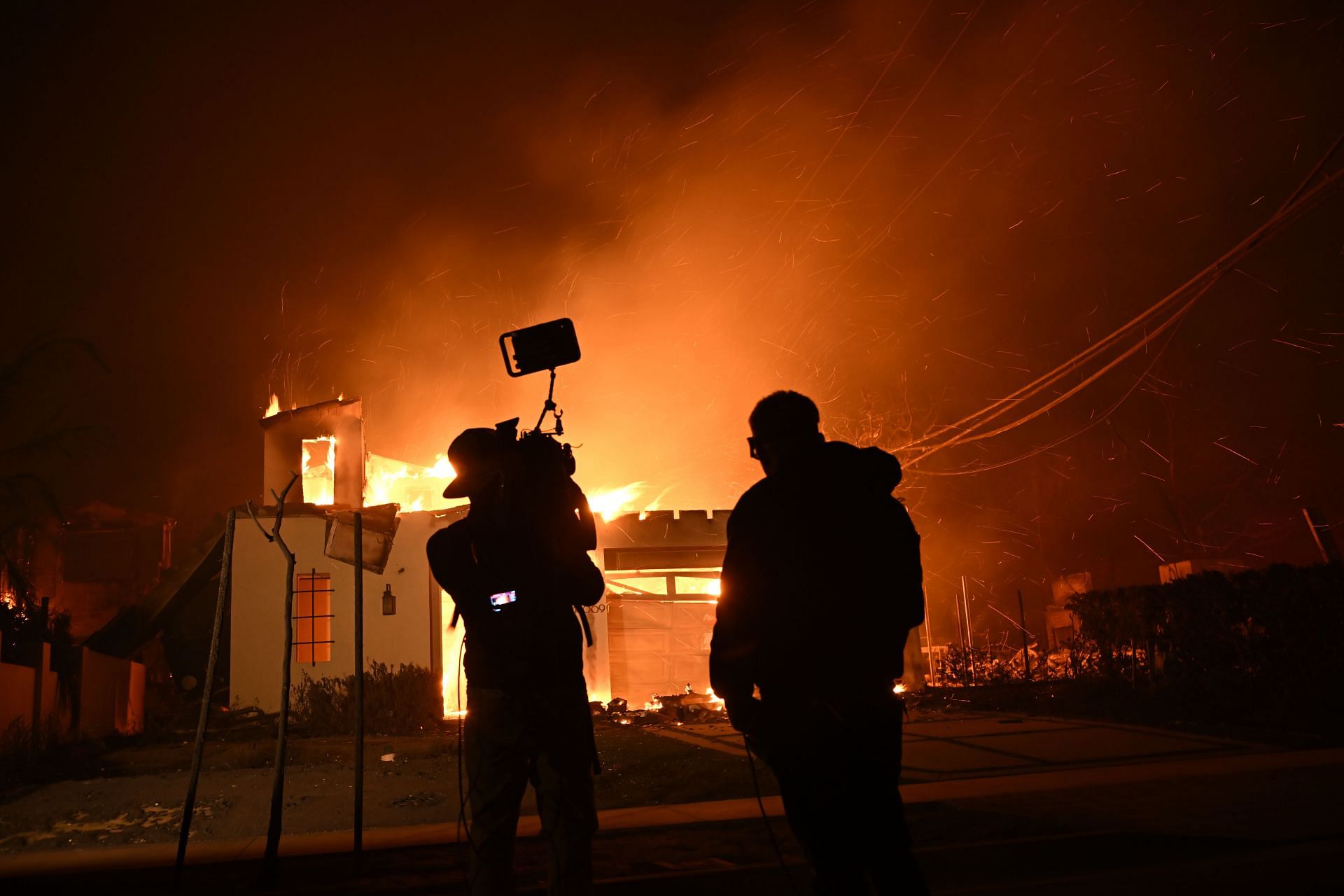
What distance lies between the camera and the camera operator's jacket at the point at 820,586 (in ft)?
8.51

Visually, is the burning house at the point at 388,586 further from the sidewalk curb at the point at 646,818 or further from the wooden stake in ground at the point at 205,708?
the wooden stake in ground at the point at 205,708

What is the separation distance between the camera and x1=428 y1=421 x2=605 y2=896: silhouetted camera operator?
10.8 ft

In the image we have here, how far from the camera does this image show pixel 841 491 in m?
2.70

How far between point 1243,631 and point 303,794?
10920mm

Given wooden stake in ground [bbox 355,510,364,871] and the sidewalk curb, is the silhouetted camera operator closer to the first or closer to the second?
wooden stake in ground [bbox 355,510,364,871]

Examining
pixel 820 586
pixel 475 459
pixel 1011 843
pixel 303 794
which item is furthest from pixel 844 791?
pixel 303 794

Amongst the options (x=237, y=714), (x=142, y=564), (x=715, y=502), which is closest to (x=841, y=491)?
(x=237, y=714)

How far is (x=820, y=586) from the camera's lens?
2635 millimetres

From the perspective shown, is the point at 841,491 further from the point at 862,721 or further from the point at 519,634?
the point at 519,634

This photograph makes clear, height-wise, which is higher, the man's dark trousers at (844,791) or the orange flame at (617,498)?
the orange flame at (617,498)

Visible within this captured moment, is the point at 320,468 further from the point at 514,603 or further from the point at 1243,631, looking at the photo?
the point at 514,603

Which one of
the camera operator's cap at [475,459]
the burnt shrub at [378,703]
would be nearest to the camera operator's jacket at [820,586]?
the camera operator's cap at [475,459]

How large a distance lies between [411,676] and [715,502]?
10803 millimetres

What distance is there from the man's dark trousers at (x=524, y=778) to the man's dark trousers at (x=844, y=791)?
38.8 inches
